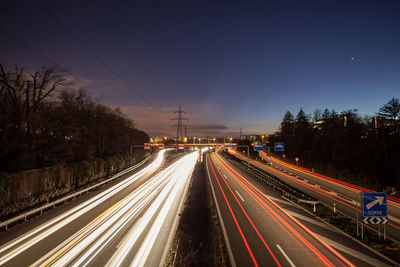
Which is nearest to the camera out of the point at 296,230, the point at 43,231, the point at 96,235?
the point at 96,235

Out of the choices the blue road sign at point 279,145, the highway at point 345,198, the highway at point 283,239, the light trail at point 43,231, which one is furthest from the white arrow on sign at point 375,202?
the blue road sign at point 279,145

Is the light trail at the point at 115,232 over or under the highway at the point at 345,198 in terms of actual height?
over

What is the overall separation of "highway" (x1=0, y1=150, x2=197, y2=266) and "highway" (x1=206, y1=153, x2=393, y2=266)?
4568mm

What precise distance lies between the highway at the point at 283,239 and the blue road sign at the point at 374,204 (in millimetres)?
2186

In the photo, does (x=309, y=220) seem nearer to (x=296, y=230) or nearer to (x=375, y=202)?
(x=296, y=230)

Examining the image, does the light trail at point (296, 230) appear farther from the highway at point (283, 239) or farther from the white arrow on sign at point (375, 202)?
the white arrow on sign at point (375, 202)

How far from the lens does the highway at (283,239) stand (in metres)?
9.89

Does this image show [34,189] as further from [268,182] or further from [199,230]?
[268,182]

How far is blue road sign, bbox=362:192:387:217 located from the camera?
11266mm

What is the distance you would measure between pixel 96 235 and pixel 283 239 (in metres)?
12.2

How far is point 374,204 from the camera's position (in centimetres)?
1133

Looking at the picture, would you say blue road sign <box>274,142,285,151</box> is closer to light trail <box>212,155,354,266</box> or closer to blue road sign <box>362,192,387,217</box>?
light trail <box>212,155,354,266</box>

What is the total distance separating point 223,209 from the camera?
1788 centimetres

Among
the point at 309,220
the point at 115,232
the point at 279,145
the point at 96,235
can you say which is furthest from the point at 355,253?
the point at 279,145
